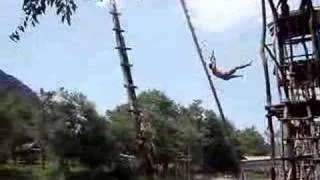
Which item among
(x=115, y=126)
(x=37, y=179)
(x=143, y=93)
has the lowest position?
(x=37, y=179)

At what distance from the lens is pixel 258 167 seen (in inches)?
2751

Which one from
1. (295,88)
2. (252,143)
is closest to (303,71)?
(295,88)

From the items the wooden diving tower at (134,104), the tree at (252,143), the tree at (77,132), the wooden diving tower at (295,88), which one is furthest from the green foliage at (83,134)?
the tree at (252,143)

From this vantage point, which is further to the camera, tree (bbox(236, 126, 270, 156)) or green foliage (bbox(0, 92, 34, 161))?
tree (bbox(236, 126, 270, 156))

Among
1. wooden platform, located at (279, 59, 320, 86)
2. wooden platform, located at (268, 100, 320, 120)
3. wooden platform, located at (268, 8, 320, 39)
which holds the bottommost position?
wooden platform, located at (268, 100, 320, 120)

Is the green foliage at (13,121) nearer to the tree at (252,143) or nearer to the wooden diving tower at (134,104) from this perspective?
the wooden diving tower at (134,104)

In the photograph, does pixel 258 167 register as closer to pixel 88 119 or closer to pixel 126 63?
pixel 88 119

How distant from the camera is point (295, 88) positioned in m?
27.6

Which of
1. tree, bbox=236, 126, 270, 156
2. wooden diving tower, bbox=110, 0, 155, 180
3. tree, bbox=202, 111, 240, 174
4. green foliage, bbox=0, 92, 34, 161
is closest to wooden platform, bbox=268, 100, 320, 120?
wooden diving tower, bbox=110, 0, 155, 180

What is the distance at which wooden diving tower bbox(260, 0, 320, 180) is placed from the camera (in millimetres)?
26250

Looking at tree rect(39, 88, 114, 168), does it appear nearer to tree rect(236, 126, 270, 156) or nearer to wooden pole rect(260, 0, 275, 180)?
wooden pole rect(260, 0, 275, 180)

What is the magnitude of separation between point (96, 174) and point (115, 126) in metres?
13.2

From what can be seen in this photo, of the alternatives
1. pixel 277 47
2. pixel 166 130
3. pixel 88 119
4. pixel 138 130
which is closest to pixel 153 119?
pixel 166 130

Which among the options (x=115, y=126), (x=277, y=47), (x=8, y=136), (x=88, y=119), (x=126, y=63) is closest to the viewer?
(x=277, y=47)
